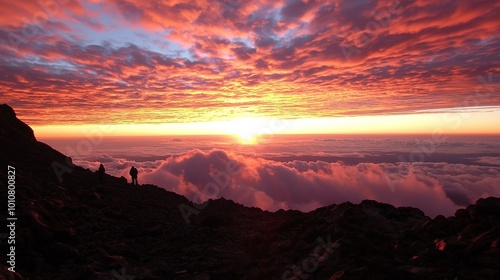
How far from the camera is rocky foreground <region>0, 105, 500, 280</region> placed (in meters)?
10.7

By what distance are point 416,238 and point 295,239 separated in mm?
6200

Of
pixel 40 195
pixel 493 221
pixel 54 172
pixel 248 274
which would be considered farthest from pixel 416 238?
pixel 54 172

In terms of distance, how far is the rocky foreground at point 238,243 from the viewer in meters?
10.7

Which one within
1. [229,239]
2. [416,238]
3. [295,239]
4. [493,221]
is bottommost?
[229,239]

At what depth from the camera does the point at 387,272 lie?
9898 millimetres

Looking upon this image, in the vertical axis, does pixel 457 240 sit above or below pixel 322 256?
above

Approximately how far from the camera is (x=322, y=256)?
1334cm

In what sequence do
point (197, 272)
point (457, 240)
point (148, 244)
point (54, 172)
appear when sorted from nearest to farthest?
point (457, 240) → point (197, 272) → point (148, 244) → point (54, 172)

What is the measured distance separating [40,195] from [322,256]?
19988 mm

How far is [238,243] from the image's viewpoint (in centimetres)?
1970

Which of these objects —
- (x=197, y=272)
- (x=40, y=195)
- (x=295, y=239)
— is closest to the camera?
(x=197, y=272)

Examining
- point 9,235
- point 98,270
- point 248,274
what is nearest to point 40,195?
point 9,235

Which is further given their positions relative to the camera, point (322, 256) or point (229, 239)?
point (229, 239)

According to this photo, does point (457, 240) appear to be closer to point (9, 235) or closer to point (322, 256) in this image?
point (322, 256)
